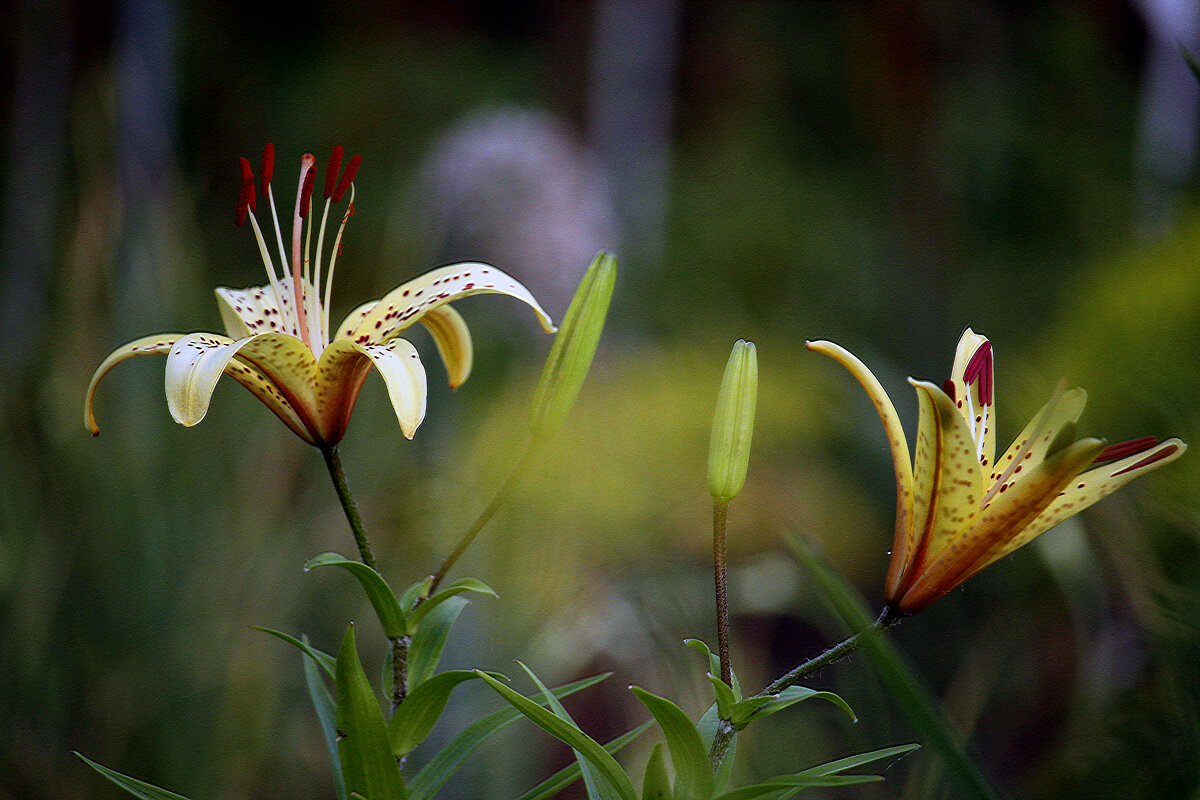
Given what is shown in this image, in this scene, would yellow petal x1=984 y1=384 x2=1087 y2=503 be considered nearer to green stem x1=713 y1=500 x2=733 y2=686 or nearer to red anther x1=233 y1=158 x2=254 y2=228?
green stem x1=713 y1=500 x2=733 y2=686

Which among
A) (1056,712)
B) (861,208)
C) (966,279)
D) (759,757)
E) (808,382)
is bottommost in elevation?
(1056,712)

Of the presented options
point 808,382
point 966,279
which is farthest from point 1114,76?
point 808,382

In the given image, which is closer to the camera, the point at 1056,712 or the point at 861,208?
the point at 1056,712

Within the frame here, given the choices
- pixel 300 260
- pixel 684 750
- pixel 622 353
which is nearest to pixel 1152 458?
pixel 684 750

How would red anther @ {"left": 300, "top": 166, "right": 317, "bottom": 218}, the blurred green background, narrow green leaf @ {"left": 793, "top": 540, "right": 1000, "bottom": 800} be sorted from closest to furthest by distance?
narrow green leaf @ {"left": 793, "top": 540, "right": 1000, "bottom": 800}
red anther @ {"left": 300, "top": 166, "right": 317, "bottom": 218}
the blurred green background

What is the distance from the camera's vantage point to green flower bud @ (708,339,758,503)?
191 millimetres

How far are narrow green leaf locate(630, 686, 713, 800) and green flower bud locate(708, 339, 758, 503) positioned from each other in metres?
0.05

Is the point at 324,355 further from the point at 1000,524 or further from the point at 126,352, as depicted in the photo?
the point at 1000,524

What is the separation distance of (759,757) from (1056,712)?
49 cm

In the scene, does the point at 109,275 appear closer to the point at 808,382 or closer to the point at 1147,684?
the point at 1147,684

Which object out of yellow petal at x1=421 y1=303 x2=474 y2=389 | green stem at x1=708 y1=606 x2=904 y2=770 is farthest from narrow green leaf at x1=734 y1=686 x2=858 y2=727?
yellow petal at x1=421 y1=303 x2=474 y2=389

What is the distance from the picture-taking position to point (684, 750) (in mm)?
175

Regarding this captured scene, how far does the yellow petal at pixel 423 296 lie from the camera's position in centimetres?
21

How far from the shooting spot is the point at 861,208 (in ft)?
6.26
